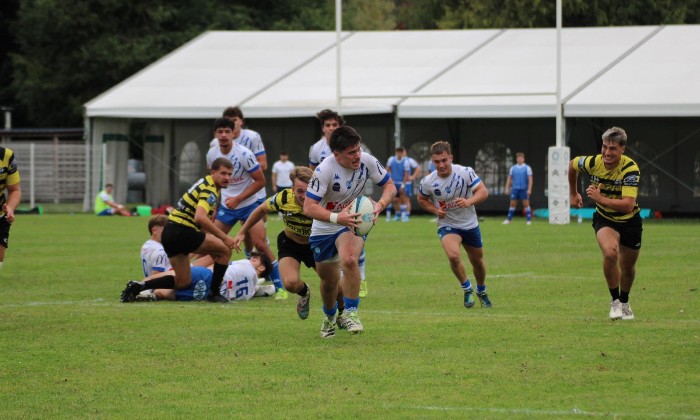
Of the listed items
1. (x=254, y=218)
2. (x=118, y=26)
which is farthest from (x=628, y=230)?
(x=118, y=26)

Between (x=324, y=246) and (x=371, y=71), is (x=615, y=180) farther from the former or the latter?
(x=371, y=71)

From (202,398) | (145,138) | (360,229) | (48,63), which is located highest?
(48,63)

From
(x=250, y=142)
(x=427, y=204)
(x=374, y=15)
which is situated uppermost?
(x=374, y=15)

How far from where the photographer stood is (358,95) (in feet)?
121

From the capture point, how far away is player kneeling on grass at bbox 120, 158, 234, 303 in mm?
14250

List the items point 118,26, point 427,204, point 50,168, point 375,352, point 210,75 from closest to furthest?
1. point 375,352
2. point 427,204
3. point 210,75
4. point 50,168
5. point 118,26

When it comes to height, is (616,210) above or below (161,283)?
above

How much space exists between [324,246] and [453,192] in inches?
132

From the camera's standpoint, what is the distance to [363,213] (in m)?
11.1

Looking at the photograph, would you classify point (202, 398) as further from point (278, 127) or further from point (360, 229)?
point (278, 127)

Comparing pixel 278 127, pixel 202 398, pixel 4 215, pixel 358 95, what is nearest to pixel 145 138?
pixel 278 127

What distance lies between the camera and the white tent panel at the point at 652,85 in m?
33.2

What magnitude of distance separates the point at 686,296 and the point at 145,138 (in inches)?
1231

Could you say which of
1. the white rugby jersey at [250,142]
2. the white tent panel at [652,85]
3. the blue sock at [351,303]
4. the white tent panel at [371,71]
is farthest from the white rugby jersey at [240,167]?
the white tent panel at [371,71]
